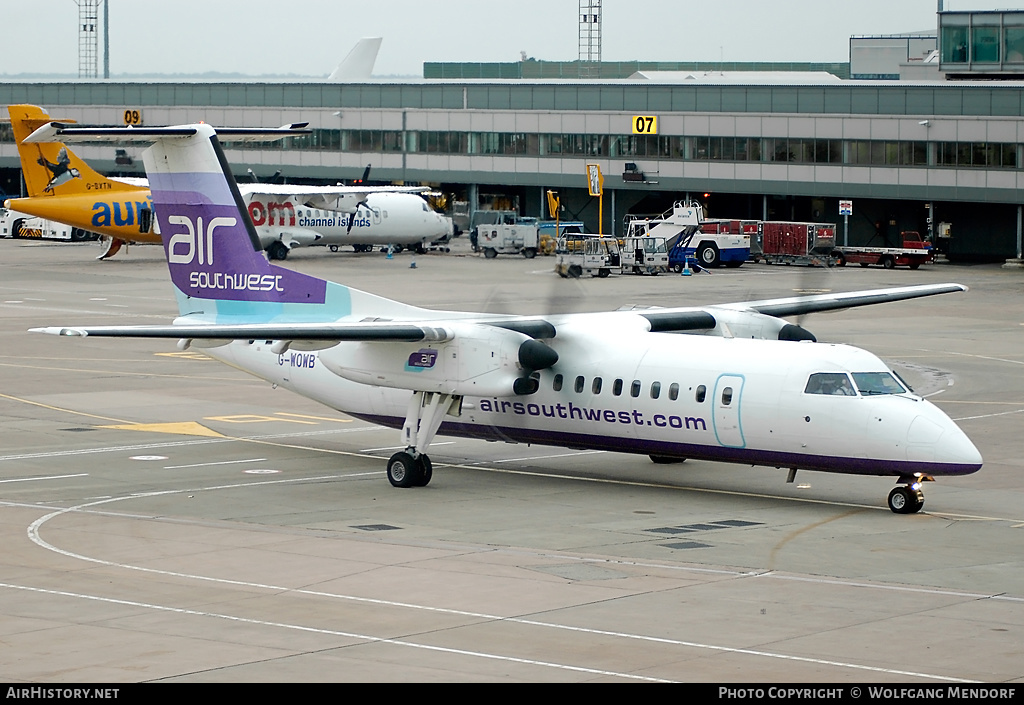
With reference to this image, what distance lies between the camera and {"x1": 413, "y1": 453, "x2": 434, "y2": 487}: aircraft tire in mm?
24922

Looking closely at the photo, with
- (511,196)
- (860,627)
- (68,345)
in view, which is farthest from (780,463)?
(511,196)

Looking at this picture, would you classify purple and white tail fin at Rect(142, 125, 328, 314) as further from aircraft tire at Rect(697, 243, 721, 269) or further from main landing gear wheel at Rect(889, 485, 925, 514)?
aircraft tire at Rect(697, 243, 721, 269)

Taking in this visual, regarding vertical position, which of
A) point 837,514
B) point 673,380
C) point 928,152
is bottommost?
point 837,514

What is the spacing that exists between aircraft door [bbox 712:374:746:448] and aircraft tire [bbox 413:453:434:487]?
512 cm

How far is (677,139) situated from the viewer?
90438mm

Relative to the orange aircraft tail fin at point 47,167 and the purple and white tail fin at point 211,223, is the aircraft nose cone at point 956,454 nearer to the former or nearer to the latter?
the purple and white tail fin at point 211,223

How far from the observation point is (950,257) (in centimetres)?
8275

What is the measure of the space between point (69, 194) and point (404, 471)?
51573 mm

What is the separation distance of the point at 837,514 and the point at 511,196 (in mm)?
79413

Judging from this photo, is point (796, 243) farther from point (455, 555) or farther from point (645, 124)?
point (455, 555)

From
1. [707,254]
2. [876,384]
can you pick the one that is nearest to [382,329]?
→ [876,384]

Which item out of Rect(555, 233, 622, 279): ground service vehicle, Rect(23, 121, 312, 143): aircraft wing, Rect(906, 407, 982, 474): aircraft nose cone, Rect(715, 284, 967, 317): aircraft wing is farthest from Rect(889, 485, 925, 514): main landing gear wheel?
Rect(555, 233, 622, 279): ground service vehicle

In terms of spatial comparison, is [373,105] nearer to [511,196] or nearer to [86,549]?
[511,196]

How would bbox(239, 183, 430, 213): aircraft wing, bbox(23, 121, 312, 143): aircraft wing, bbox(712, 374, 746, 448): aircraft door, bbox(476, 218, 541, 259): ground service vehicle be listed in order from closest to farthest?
1. bbox(712, 374, 746, 448): aircraft door
2. bbox(23, 121, 312, 143): aircraft wing
3. bbox(239, 183, 430, 213): aircraft wing
4. bbox(476, 218, 541, 259): ground service vehicle
